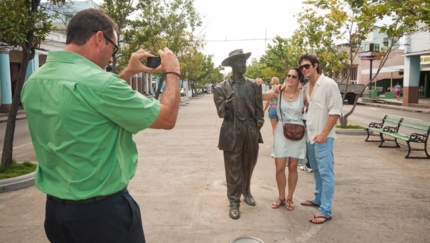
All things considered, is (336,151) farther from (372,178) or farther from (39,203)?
(39,203)

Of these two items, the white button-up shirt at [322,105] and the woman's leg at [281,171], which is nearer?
the white button-up shirt at [322,105]

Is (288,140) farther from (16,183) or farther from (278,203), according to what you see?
(16,183)

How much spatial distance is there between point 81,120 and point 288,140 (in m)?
3.24

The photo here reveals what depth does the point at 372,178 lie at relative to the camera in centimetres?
595

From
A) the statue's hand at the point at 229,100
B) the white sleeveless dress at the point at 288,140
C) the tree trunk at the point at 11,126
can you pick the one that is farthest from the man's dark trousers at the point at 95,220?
the tree trunk at the point at 11,126

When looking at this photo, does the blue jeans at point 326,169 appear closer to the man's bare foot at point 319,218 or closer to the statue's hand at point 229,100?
the man's bare foot at point 319,218

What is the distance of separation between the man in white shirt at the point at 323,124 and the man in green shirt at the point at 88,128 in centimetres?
266

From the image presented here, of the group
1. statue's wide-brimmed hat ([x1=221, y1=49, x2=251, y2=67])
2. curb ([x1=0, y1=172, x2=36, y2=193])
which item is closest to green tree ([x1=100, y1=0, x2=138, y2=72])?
curb ([x1=0, y1=172, x2=36, y2=193])

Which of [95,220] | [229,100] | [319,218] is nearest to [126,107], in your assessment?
[95,220]

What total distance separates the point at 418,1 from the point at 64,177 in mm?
4932

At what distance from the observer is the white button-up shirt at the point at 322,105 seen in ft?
13.1

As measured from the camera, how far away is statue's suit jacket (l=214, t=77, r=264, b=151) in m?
4.33

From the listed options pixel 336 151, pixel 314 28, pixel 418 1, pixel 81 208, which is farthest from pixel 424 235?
pixel 314 28

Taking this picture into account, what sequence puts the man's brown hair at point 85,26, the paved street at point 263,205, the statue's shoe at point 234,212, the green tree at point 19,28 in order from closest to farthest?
the man's brown hair at point 85,26 → the paved street at point 263,205 → the statue's shoe at point 234,212 → the green tree at point 19,28
